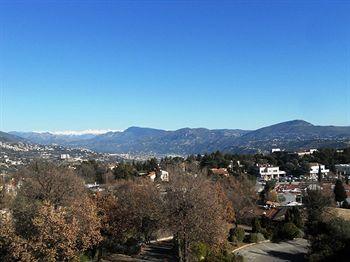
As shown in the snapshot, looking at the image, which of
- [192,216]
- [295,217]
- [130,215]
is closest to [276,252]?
[295,217]

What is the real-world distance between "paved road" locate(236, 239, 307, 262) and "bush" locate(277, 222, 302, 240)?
0.66m

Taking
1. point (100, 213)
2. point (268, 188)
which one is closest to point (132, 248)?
point (100, 213)

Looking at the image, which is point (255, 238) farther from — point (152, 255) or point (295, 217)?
point (152, 255)

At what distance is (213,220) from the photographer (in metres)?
23.7

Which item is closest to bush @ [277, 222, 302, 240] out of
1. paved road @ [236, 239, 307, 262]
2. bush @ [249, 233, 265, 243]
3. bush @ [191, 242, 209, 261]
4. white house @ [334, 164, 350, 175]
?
paved road @ [236, 239, 307, 262]

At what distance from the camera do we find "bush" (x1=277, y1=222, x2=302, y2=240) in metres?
35.8

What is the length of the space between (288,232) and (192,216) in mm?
15009

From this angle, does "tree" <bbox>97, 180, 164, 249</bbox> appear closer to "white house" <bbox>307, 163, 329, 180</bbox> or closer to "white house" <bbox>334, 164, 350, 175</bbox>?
"white house" <bbox>307, 163, 329, 180</bbox>

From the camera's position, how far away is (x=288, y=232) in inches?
1410

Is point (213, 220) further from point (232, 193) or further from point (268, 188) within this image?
point (268, 188)

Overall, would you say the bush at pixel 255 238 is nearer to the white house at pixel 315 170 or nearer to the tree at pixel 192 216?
the tree at pixel 192 216

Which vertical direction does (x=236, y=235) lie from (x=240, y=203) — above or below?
below

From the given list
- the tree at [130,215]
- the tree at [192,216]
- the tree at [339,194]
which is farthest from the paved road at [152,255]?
the tree at [339,194]

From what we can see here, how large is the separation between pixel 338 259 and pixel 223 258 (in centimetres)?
641
